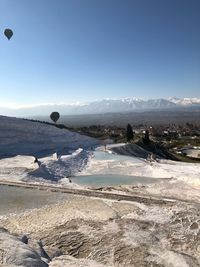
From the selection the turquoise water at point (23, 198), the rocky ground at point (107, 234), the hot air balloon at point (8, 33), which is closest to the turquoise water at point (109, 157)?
the turquoise water at point (23, 198)

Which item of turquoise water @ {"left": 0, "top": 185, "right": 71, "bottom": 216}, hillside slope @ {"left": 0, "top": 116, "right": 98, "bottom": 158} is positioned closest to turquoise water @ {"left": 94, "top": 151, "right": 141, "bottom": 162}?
hillside slope @ {"left": 0, "top": 116, "right": 98, "bottom": 158}

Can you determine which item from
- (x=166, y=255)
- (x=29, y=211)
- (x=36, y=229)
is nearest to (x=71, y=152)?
(x=29, y=211)

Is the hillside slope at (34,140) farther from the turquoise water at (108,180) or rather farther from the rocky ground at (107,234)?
the rocky ground at (107,234)

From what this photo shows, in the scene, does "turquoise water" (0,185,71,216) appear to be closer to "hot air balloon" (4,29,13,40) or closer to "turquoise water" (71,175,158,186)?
"turquoise water" (71,175,158,186)

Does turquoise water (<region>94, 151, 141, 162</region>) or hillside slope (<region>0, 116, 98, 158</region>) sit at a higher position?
hillside slope (<region>0, 116, 98, 158</region>)

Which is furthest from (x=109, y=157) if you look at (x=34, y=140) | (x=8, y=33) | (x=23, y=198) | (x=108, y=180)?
(x=8, y=33)

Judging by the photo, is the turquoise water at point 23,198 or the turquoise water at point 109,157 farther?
the turquoise water at point 109,157

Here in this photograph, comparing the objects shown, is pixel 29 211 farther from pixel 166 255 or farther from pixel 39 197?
pixel 166 255
